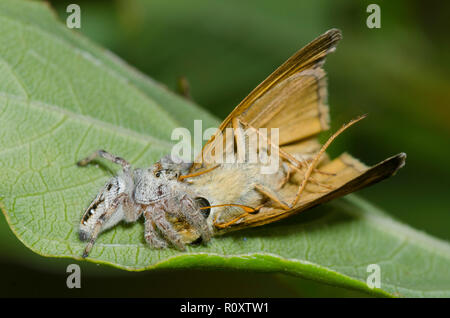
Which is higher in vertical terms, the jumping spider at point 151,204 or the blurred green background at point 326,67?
the blurred green background at point 326,67

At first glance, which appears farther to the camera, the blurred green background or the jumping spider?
the blurred green background

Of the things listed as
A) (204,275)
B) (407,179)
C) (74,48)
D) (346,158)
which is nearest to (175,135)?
(74,48)

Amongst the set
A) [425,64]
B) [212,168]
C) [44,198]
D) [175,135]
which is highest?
[425,64]

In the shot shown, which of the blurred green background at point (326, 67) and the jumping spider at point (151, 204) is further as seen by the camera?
the blurred green background at point (326, 67)

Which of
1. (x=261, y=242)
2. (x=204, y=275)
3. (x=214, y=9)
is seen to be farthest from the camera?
(x=214, y=9)

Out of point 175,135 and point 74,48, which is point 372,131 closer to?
point 175,135
